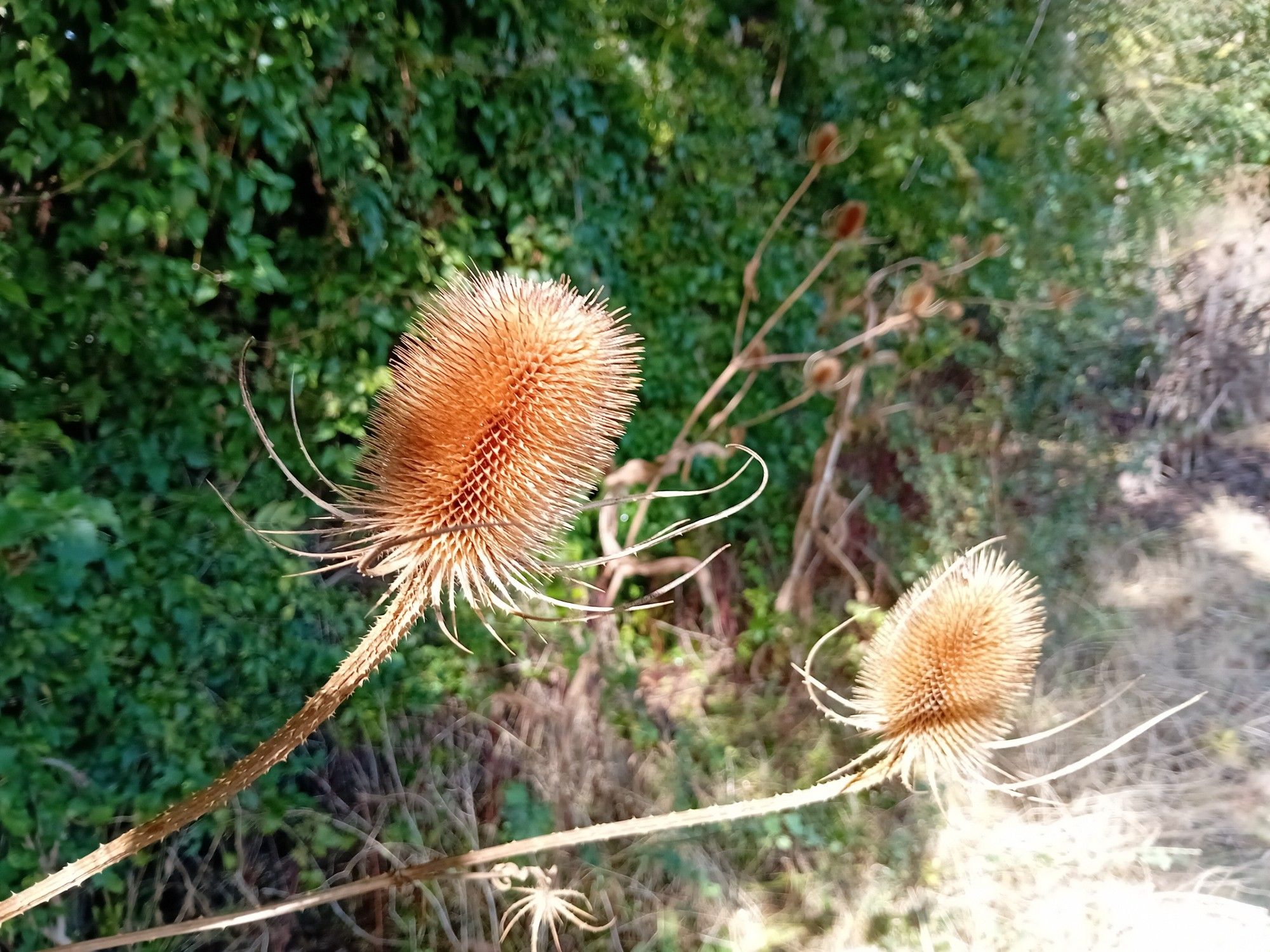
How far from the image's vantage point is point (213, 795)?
819 mm

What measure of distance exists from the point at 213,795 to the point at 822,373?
7.57 ft

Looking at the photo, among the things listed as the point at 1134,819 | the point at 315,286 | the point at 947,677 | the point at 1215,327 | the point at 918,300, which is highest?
the point at 1215,327

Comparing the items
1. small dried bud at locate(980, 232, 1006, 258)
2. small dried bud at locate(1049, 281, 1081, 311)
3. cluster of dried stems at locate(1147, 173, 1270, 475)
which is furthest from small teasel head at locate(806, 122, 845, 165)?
cluster of dried stems at locate(1147, 173, 1270, 475)

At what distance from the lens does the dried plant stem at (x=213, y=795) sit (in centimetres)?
78

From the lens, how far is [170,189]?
158 centimetres

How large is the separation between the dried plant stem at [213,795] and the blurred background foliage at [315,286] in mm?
773

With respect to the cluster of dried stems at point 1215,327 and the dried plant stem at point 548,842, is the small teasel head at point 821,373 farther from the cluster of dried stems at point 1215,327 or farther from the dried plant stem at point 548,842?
the cluster of dried stems at point 1215,327

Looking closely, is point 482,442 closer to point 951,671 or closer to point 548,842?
point 548,842

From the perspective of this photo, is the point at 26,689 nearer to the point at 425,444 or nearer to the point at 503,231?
the point at 425,444

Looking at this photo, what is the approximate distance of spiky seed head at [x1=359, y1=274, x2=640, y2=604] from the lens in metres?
1.02

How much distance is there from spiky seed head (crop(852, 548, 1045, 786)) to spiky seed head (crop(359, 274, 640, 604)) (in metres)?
0.84

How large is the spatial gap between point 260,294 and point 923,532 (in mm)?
2818

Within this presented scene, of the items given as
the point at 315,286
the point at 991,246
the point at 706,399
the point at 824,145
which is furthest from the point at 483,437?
the point at 991,246

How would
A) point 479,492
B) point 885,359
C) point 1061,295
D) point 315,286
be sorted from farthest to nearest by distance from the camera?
point 1061,295 → point 885,359 → point 315,286 → point 479,492
